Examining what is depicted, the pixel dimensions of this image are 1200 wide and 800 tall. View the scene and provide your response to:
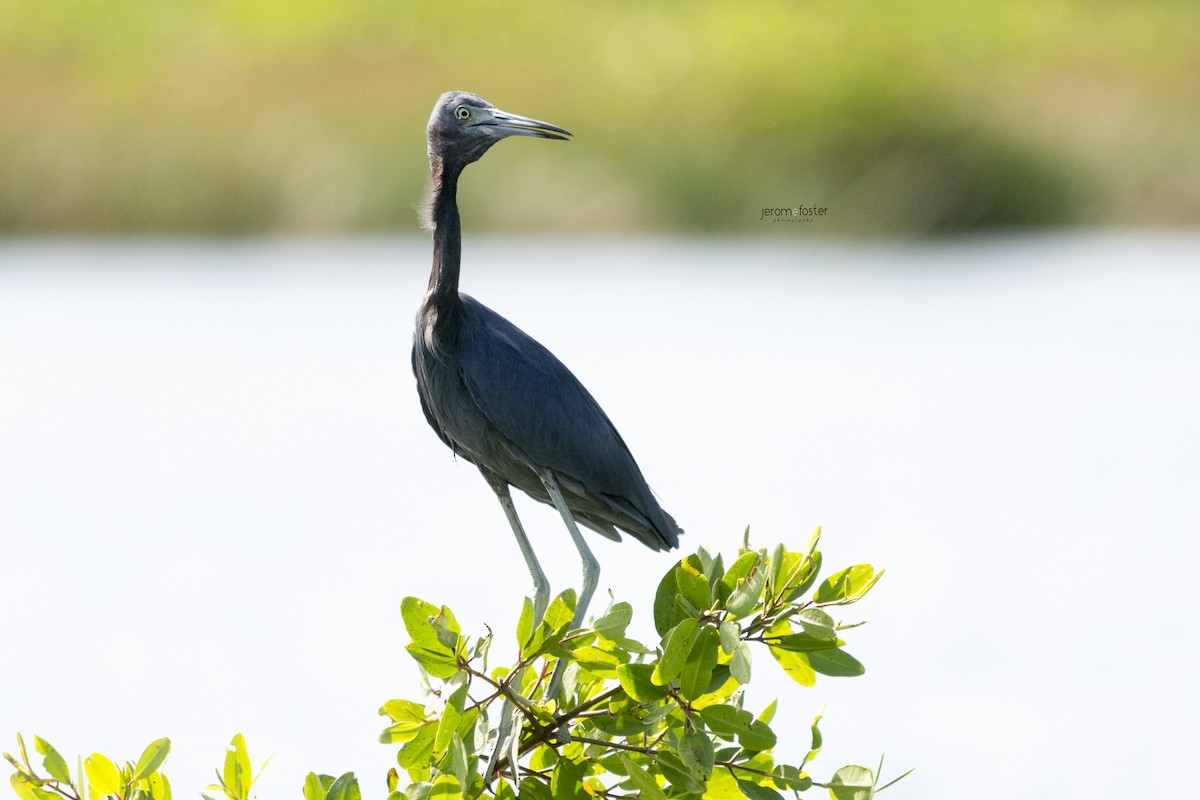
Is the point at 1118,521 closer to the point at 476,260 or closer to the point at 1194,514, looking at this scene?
the point at 1194,514

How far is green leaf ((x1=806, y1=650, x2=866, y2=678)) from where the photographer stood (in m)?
2.66

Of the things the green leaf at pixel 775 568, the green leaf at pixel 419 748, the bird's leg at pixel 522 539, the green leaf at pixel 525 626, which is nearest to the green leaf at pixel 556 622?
the green leaf at pixel 525 626

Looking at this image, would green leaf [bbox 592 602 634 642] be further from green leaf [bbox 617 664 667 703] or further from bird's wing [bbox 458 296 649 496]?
bird's wing [bbox 458 296 649 496]

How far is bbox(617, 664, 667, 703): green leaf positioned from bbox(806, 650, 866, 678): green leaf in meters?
0.28

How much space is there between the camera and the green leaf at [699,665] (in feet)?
8.55

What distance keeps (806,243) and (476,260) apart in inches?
145

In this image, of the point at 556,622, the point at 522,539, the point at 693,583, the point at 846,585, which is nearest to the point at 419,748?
the point at 556,622

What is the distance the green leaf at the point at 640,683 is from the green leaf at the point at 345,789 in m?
0.58

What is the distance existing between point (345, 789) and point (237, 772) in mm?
203

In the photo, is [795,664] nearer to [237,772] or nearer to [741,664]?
[741,664]

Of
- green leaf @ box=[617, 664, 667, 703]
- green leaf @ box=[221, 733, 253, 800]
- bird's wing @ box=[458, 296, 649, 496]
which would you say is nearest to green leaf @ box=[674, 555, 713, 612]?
green leaf @ box=[617, 664, 667, 703]

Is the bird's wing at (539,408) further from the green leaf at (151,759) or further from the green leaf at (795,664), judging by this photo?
the green leaf at (151,759)

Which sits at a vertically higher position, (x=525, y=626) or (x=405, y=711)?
(x=525, y=626)

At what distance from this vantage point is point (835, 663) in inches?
105
